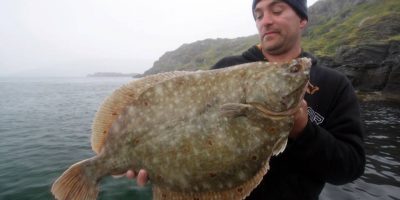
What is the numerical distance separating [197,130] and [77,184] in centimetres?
156

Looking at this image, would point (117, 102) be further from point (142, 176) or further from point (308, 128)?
point (308, 128)

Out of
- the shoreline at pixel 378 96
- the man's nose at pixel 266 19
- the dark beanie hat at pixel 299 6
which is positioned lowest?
the shoreline at pixel 378 96

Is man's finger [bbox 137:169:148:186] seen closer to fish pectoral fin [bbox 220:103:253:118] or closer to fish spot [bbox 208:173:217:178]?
fish spot [bbox 208:173:217:178]

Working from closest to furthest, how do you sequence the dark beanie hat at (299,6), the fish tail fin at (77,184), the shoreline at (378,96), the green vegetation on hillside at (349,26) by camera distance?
the fish tail fin at (77,184)
the dark beanie hat at (299,6)
the shoreline at (378,96)
the green vegetation on hillside at (349,26)

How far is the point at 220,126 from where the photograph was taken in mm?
3236

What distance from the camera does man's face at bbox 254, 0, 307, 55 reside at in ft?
13.6

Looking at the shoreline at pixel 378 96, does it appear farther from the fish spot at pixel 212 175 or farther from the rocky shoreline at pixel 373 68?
the fish spot at pixel 212 175

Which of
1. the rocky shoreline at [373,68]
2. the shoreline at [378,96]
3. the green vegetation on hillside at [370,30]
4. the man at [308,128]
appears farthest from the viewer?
the green vegetation on hillside at [370,30]

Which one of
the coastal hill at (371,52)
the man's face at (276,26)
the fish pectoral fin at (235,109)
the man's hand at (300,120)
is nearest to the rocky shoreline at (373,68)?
the coastal hill at (371,52)

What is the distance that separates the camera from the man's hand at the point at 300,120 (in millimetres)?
3189

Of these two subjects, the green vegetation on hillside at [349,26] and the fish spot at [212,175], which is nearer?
the fish spot at [212,175]

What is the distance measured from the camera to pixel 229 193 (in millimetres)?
3348

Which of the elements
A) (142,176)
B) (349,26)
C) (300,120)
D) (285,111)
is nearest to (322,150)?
(300,120)

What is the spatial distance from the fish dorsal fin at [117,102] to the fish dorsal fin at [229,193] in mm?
887
